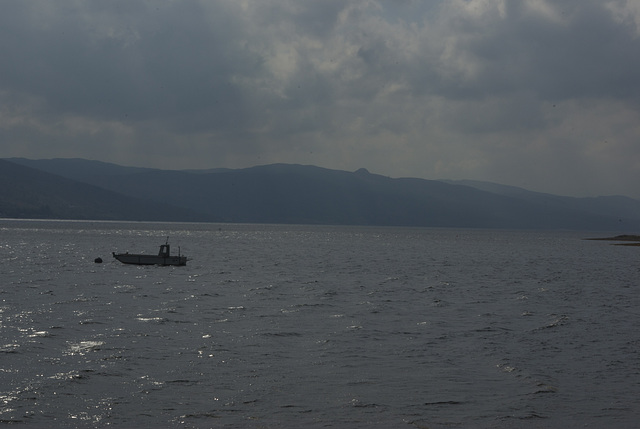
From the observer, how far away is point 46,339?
33.1 meters

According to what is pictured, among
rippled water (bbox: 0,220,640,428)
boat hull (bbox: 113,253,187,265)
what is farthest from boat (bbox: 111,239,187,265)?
rippled water (bbox: 0,220,640,428)

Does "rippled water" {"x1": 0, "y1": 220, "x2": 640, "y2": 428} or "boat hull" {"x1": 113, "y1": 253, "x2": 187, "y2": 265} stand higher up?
"boat hull" {"x1": 113, "y1": 253, "x2": 187, "y2": 265}

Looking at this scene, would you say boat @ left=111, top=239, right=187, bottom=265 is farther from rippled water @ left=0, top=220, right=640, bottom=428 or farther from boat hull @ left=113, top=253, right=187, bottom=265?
rippled water @ left=0, top=220, right=640, bottom=428

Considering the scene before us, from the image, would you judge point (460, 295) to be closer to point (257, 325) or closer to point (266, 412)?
point (257, 325)

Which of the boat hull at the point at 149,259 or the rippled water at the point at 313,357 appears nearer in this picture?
the rippled water at the point at 313,357

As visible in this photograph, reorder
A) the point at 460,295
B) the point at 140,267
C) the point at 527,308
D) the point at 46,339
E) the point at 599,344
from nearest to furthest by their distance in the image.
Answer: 1. the point at 46,339
2. the point at 599,344
3. the point at 527,308
4. the point at 460,295
5. the point at 140,267

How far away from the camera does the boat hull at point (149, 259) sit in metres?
88.9

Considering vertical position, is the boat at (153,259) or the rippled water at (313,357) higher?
the boat at (153,259)

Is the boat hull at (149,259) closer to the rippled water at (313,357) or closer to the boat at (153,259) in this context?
the boat at (153,259)

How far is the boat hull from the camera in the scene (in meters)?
88.9

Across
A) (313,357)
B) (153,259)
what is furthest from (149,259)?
(313,357)

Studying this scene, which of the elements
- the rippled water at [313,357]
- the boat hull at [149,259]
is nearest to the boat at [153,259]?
the boat hull at [149,259]

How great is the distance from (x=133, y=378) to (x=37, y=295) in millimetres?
29883

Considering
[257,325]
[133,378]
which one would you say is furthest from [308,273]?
[133,378]
